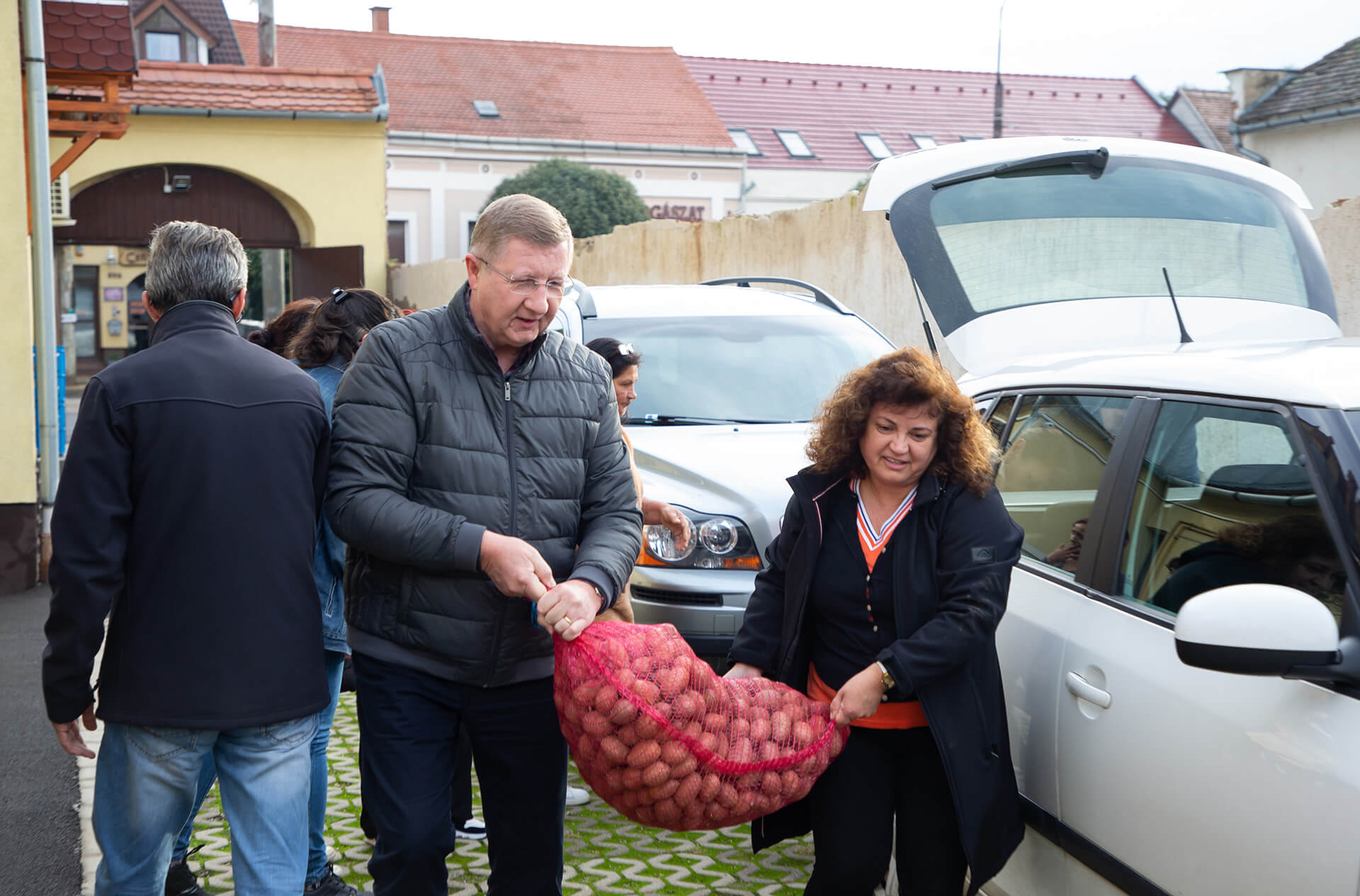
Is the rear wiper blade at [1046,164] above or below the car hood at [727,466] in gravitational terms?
above

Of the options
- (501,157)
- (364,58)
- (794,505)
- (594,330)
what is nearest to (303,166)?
(594,330)

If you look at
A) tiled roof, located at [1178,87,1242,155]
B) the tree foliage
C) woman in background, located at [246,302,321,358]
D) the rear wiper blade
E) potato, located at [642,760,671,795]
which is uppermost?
tiled roof, located at [1178,87,1242,155]

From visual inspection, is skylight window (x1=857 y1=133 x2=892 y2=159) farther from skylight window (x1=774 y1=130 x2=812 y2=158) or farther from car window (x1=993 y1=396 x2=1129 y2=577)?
car window (x1=993 y1=396 x2=1129 y2=577)

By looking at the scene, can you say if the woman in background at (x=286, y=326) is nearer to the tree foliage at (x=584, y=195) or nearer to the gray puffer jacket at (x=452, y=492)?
the gray puffer jacket at (x=452, y=492)

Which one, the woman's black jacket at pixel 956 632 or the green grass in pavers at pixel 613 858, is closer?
the woman's black jacket at pixel 956 632

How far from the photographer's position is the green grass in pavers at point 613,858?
423 cm

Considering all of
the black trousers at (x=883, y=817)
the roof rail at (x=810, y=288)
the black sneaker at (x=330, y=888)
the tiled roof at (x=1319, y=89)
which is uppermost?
the tiled roof at (x=1319, y=89)

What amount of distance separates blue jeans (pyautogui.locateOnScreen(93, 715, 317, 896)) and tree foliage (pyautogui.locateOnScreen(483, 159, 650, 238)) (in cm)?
3085

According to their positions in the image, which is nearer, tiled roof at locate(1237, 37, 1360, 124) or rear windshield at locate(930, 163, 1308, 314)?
rear windshield at locate(930, 163, 1308, 314)

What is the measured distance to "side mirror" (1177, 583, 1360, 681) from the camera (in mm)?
2145

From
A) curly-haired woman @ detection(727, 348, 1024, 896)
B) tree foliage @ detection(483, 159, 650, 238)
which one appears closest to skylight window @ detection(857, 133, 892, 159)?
tree foliage @ detection(483, 159, 650, 238)

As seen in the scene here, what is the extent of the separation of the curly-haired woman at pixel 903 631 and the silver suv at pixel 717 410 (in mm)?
1468

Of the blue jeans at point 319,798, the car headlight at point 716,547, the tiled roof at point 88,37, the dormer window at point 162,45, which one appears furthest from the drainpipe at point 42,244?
the dormer window at point 162,45

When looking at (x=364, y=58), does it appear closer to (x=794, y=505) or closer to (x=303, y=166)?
(x=303, y=166)
